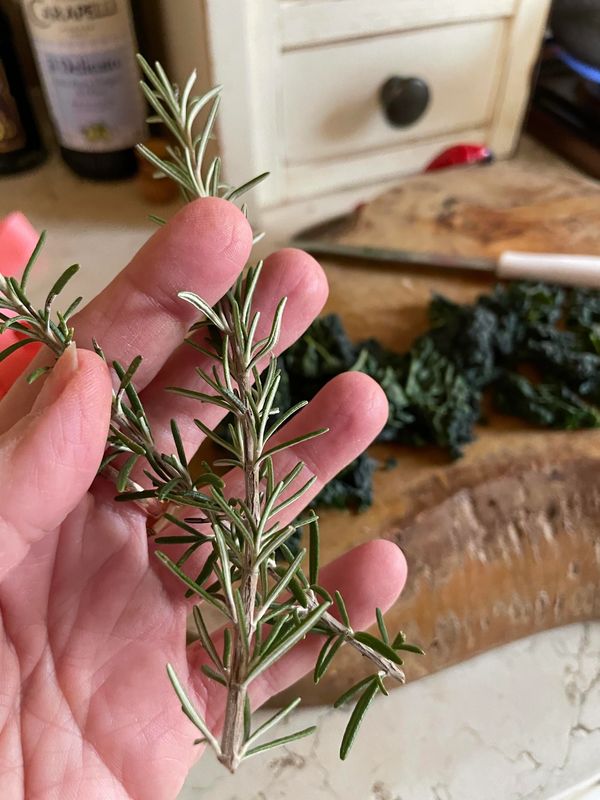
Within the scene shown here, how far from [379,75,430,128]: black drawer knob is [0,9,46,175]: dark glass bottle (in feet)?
1.44

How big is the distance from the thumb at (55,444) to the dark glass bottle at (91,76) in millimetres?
606

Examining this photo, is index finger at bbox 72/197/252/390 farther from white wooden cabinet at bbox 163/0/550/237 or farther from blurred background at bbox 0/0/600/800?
white wooden cabinet at bbox 163/0/550/237

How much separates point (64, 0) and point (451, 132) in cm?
49

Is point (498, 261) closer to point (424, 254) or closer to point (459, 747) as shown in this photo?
point (424, 254)

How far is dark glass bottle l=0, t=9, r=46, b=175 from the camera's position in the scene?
0.84 m

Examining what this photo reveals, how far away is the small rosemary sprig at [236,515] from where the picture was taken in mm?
267

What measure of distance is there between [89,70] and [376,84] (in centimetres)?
33

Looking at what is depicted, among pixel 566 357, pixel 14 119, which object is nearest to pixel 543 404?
pixel 566 357

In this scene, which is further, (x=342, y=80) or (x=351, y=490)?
(x=342, y=80)

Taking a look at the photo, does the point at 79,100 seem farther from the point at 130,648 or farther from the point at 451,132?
the point at 130,648

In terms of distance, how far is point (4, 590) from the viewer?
0.39 m

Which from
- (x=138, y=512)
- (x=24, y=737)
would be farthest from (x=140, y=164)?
(x=24, y=737)

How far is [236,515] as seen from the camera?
0.99ft

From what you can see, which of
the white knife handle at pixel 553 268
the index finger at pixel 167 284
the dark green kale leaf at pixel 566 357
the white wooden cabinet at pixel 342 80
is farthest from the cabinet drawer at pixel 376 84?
the index finger at pixel 167 284
